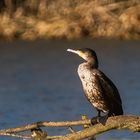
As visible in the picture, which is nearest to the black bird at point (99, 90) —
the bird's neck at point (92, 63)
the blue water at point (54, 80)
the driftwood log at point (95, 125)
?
the bird's neck at point (92, 63)

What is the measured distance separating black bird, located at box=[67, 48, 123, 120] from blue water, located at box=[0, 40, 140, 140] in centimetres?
339

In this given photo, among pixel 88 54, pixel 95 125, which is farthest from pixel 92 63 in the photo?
pixel 95 125

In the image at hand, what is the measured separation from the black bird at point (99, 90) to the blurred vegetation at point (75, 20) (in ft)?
34.8

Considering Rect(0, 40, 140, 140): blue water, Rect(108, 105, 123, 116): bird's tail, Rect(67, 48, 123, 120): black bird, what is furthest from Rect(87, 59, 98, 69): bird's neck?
Rect(0, 40, 140, 140): blue water

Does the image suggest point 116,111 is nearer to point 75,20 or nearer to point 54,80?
point 54,80

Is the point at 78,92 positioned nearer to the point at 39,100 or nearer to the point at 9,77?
the point at 39,100

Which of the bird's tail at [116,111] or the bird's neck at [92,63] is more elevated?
the bird's neck at [92,63]

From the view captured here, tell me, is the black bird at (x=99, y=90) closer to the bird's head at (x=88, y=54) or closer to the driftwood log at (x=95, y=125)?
the bird's head at (x=88, y=54)

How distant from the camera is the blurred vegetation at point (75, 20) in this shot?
16.6m

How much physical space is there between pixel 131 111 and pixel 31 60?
485 cm

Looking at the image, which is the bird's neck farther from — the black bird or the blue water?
the blue water

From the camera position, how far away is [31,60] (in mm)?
15594

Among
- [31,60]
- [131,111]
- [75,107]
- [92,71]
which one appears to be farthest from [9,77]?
[92,71]

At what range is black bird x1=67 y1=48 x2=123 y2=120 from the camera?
5812mm
